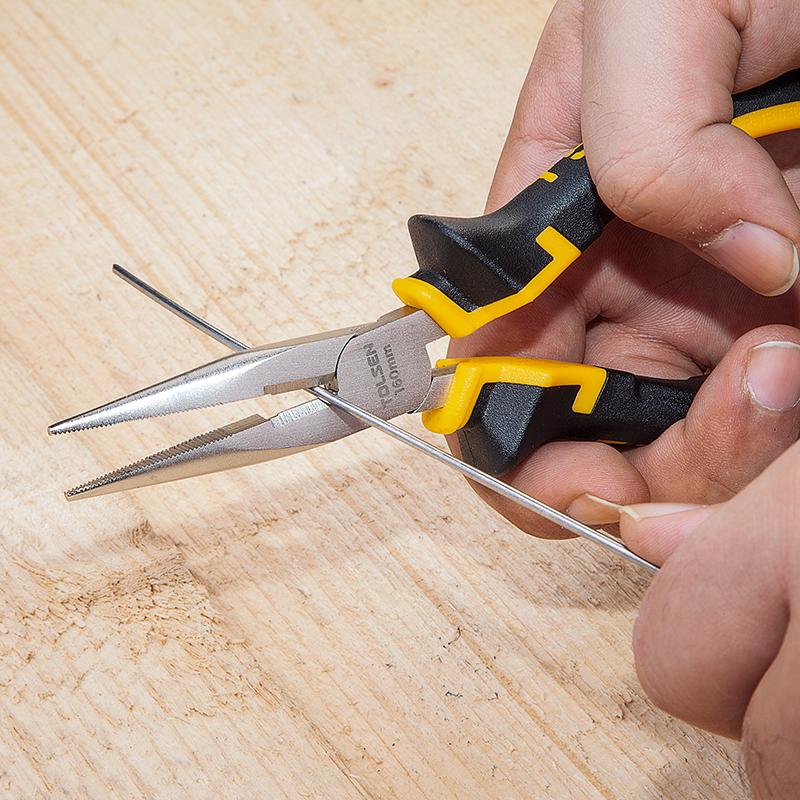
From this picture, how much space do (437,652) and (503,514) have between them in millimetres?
120

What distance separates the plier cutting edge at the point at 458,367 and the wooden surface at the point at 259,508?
0.11m

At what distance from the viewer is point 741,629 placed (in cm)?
45

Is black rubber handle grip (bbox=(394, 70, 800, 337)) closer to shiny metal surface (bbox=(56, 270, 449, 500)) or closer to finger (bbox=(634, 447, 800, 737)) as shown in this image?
shiny metal surface (bbox=(56, 270, 449, 500))

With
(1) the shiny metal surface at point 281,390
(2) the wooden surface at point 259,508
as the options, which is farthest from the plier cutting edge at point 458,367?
(2) the wooden surface at point 259,508

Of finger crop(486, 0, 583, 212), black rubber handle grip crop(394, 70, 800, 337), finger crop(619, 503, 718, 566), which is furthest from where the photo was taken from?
finger crop(486, 0, 583, 212)

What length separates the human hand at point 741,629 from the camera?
42 centimetres

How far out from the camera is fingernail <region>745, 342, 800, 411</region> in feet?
2.09

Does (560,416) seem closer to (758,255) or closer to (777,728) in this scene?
(758,255)

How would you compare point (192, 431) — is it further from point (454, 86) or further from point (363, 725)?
point (454, 86)

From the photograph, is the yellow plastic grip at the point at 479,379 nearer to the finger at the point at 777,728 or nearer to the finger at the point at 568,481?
the finger at the point at 568,481

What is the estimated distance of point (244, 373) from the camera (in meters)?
0.58

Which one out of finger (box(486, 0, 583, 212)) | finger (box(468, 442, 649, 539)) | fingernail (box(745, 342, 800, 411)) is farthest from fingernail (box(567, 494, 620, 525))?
finger (box(486, 0, 583, 212))

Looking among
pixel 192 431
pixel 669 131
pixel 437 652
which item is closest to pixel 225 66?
pixel 192 431

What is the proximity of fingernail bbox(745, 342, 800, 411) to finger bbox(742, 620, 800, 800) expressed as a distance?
0.26 meters
